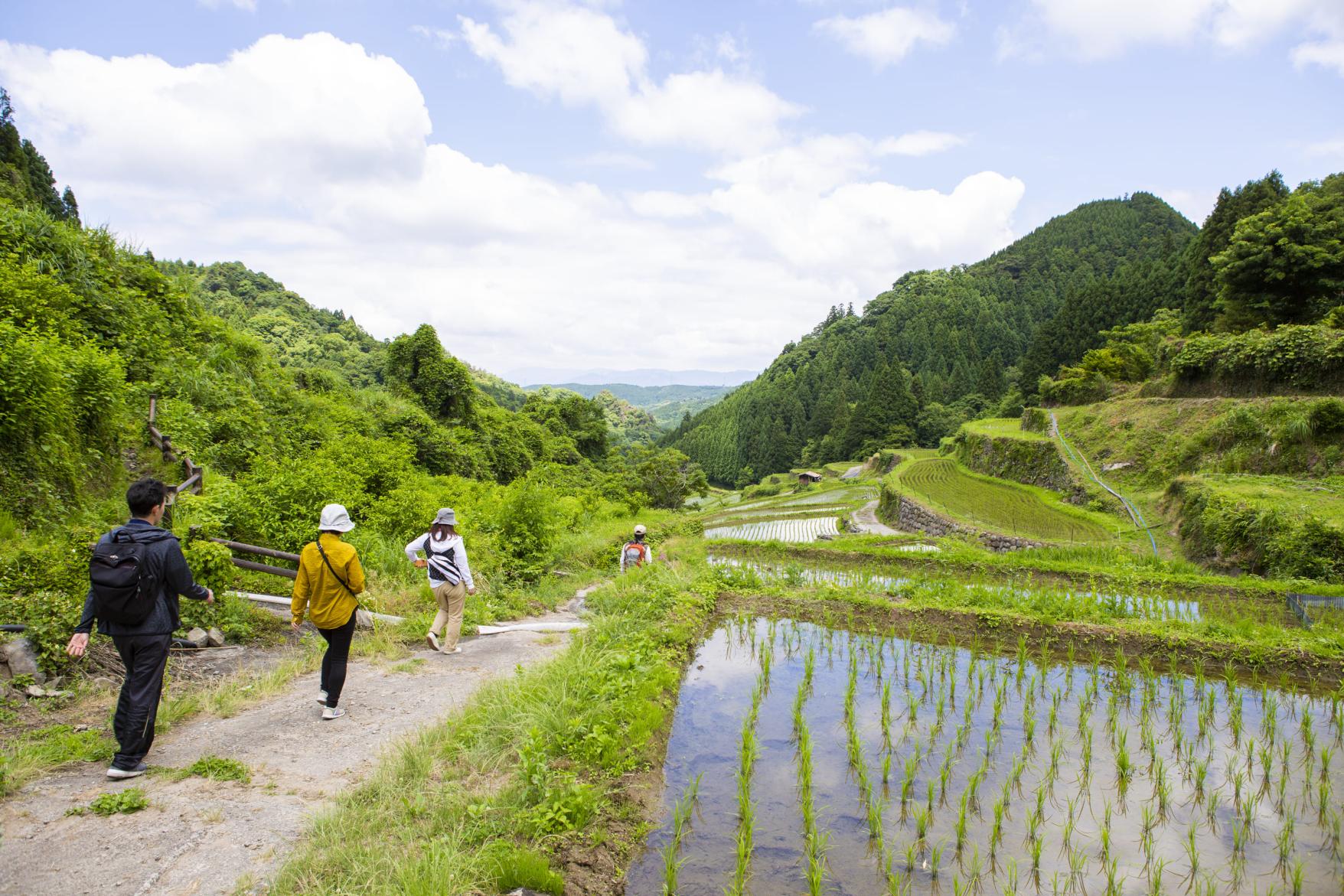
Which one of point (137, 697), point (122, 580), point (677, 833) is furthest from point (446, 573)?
point (677, 833)

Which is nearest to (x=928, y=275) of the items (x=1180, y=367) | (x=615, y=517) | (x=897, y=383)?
(x=897, y=383)

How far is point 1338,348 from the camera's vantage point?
22.1 meters

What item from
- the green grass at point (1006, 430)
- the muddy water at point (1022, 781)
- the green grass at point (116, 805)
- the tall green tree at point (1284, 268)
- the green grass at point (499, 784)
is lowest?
the muddy water at point (1022, 781)

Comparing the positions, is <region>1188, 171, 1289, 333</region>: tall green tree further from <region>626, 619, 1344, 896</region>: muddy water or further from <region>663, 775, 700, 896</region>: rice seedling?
<region>663, 775, 700, 896</region>: rice seedling

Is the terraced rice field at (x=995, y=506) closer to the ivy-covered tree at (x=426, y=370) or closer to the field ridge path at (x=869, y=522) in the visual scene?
the field ridge path at (x=869, y=522)

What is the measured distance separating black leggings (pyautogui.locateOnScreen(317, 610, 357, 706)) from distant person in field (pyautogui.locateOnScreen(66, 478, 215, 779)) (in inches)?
47.4

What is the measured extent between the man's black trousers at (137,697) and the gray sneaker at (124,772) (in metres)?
0.02

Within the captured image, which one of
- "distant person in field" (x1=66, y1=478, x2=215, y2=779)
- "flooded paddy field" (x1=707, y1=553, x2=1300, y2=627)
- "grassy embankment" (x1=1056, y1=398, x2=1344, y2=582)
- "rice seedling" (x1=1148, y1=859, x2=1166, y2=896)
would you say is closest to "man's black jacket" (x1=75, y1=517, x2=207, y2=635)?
"distant person in field" (x1=66, y1=478, x2=215, y2=779)

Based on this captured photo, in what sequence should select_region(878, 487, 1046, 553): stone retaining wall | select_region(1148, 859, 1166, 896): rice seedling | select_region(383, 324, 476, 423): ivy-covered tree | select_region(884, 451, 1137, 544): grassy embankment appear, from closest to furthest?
select_region(1148, 859, 1166, 896): rice seedling
select_region(878, 487, 1046, 553): stone retaining wall
select_region(884, 451, 1137, 544): grassy embankment
select_region(383, 324, 476, 423): ivy-covered tree

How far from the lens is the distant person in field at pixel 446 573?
714 cm

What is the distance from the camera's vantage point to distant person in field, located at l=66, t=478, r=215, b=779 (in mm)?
4148

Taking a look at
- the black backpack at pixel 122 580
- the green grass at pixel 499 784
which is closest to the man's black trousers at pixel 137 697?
A: the black backpack at pixel 122 580

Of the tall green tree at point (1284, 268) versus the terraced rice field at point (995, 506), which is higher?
the tall green tree at point (1284, 268)

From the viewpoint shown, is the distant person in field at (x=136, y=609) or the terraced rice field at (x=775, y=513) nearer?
the distant person in field at (x=136, y=609)
